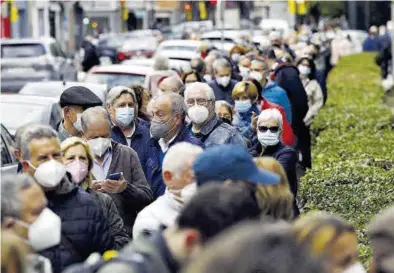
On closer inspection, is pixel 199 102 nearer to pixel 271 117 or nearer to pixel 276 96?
pixel 271 117

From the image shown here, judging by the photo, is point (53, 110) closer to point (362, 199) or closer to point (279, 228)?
point (362, 199)

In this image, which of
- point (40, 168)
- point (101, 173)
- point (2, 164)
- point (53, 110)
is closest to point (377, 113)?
point (53, 110)

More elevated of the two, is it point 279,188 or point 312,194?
point 279,188

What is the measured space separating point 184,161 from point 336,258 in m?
1.68

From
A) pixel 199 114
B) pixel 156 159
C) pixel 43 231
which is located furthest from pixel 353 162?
pixel 43 231

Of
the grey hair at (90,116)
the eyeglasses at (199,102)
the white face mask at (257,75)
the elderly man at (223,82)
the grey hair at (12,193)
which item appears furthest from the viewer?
the elderly man at (223,82)

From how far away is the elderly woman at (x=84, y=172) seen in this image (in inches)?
336

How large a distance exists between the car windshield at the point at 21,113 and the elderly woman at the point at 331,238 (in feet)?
33.6

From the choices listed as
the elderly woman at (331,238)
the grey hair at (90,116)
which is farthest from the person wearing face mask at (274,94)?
the elderly woman at (331,238)

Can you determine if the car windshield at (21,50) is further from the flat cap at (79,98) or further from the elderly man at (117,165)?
the elderly man at (117,165)

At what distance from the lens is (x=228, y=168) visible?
6984mm

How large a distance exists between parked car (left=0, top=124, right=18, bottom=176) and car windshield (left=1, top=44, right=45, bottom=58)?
20267mm

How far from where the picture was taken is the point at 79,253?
7.62 metres

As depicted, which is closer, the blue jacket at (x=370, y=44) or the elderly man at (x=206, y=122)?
the elderly man at (x=206, y=122)
